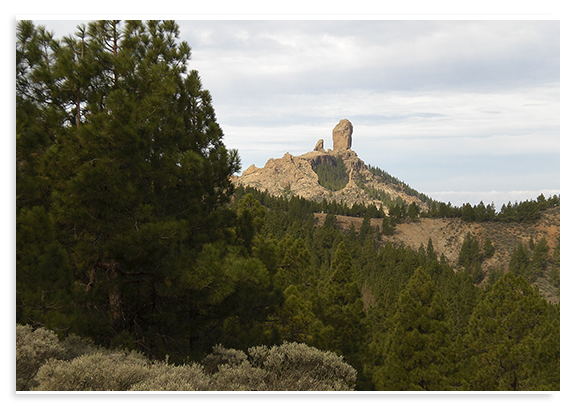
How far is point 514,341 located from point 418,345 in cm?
412

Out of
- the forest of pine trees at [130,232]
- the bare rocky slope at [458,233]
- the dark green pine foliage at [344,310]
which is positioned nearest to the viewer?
the forest of pine trees at [130,232]

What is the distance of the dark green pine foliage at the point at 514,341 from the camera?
1584 cm

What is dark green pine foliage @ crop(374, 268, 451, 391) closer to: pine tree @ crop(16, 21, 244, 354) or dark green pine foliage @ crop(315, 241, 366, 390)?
dark green pine foliage @ crop(315, 241, 366, 390)

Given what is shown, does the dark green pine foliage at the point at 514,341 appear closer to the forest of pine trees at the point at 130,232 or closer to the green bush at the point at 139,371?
the forest of pine trees at the point at 130,232

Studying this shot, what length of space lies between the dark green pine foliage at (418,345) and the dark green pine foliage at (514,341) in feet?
4.76

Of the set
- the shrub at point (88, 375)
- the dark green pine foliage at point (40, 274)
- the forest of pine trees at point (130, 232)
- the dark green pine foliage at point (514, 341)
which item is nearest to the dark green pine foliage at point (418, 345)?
the dark green pine foliage at point (514, 341)

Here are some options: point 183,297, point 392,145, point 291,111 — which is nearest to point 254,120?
point 291,111

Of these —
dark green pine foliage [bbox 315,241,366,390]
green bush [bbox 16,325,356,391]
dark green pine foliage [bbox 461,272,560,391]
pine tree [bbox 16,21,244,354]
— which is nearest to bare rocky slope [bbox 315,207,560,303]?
dark green pine foliage [bbox 315,241,366,390]

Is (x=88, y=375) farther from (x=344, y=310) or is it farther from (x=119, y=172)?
(x=344, y=310)

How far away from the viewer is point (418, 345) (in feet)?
62.7

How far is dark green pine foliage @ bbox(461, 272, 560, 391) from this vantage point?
1584 cm

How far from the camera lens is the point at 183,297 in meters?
8.34
